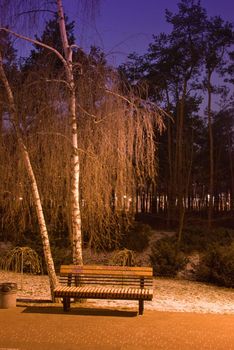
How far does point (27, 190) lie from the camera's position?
11.8 meters

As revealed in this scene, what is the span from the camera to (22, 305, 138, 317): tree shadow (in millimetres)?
9219

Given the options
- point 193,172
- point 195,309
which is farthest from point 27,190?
point 193,172

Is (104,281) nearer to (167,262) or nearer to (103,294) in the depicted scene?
(103,294)

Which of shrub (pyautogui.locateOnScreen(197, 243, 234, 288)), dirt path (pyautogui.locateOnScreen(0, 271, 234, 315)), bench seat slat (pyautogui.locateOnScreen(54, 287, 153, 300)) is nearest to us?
bench seat slat (pyautogui.locateOnScreen(54, 287, 153, 300))

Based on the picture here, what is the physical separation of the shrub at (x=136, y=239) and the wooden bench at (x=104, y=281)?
13823mm

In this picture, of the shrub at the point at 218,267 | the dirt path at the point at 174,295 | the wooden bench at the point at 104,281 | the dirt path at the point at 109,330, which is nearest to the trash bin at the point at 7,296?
the dirt path at the point at 109,330

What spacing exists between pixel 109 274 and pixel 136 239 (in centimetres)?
1519

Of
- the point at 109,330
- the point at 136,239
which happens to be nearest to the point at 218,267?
the point at 109,330

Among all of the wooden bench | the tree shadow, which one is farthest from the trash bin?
the wooden bench

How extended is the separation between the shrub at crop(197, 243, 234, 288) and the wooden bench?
599cm

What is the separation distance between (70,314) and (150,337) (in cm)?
198

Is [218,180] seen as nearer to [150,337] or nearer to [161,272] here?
[161,272]

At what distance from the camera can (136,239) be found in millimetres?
25062

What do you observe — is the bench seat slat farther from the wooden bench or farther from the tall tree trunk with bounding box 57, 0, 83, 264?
the tall tree trunk with bounding box 57, 0, 83, 264
